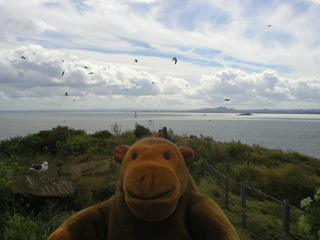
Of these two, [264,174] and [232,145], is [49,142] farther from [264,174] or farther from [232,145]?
[264,174]

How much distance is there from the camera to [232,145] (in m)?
12.9

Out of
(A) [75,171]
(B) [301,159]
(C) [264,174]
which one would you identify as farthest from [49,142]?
(B) [301,159]

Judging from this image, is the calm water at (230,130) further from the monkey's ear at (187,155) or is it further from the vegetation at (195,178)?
the monkey's ear at (187,155)

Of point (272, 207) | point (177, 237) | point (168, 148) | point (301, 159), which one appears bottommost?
point (301, 159)

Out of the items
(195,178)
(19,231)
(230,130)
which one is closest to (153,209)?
(19,231)

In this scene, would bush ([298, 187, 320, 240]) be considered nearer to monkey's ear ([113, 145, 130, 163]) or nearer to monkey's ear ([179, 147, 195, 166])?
monkey's ear ([179, 147, 195, 166])

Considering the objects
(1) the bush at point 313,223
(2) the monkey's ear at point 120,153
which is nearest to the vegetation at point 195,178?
(1) the bush at point 313,223

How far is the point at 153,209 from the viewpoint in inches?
72.1

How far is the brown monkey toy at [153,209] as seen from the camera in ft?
6.09

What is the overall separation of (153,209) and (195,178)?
291 inches

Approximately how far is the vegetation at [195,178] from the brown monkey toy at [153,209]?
6.73 ft

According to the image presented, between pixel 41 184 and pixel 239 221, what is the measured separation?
3.97 metres

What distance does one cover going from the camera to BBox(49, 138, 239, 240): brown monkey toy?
186cm

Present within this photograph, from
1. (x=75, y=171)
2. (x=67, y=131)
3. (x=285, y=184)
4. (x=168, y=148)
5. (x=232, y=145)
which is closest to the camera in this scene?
(x=168, y=148)
